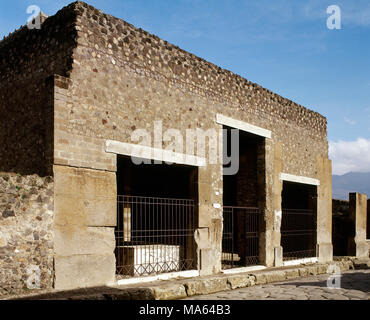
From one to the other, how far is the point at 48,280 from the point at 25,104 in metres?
3.07

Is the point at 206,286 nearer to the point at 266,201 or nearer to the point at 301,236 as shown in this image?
the point at 266,201

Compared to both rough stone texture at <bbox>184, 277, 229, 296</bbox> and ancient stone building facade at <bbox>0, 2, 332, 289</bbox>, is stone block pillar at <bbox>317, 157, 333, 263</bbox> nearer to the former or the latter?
ancient stone building facade at <bbox>0, 2, 332, 289</bbox>

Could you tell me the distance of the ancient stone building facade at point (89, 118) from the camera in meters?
6.84

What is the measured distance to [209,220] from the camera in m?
9.73

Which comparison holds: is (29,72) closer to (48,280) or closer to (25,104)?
(25,104)

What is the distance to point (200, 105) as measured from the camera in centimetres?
981

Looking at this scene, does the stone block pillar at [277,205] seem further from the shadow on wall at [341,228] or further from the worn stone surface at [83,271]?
the worn stone surface at [83,271]

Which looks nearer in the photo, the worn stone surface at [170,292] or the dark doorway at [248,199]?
the worn stone surface at [170,292]

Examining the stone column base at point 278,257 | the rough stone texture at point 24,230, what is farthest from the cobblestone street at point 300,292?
the stone column base at point 278,257

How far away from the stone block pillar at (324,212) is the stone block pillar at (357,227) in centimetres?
177

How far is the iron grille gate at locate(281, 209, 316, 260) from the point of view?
46.1 ft

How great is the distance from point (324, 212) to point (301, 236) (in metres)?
1.14

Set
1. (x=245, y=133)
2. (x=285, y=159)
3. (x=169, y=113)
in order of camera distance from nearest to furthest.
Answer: (x=169, y=113) → (x=245, y=133) → (x=285, y=159)
